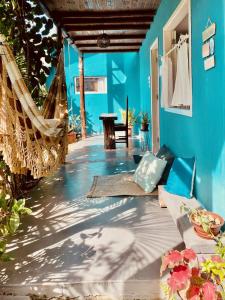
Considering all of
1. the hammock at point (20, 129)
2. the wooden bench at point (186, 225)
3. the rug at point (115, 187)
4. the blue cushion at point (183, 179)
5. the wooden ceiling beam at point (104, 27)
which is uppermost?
the wooden ceiling beam at point (104, 27)

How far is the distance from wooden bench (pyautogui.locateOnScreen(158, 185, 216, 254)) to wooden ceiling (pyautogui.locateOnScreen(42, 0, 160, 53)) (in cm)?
298

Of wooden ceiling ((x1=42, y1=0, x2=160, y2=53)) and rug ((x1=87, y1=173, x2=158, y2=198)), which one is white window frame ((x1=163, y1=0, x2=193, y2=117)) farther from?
rug ((x1=87, y1=173, x2=158, y2=198))

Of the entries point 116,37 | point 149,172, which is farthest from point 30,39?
point 116,37

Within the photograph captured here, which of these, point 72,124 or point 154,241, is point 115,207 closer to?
point 154,241

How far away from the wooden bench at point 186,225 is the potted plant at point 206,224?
4cm

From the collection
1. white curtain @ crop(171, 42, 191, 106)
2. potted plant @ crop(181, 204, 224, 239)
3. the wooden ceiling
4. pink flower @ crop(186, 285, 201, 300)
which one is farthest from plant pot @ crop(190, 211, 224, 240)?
the wooden ceiling

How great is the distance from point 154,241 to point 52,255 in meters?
0.76

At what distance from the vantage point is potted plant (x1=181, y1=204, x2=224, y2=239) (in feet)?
6.18

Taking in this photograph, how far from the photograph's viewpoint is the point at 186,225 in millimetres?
2164

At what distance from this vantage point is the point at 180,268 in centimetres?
133

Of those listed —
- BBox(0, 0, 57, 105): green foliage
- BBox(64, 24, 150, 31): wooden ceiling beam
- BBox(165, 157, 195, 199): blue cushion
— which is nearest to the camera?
BBox(165, 157, 195, 199): blue cushion

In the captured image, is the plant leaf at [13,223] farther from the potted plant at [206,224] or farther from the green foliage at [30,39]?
the green foliage at [30,39]

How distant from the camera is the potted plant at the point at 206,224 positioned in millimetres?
1884

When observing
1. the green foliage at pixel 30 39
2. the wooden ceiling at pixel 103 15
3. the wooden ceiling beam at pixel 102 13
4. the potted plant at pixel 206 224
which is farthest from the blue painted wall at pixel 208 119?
the wooden ceiling beam at pixel 102 13
